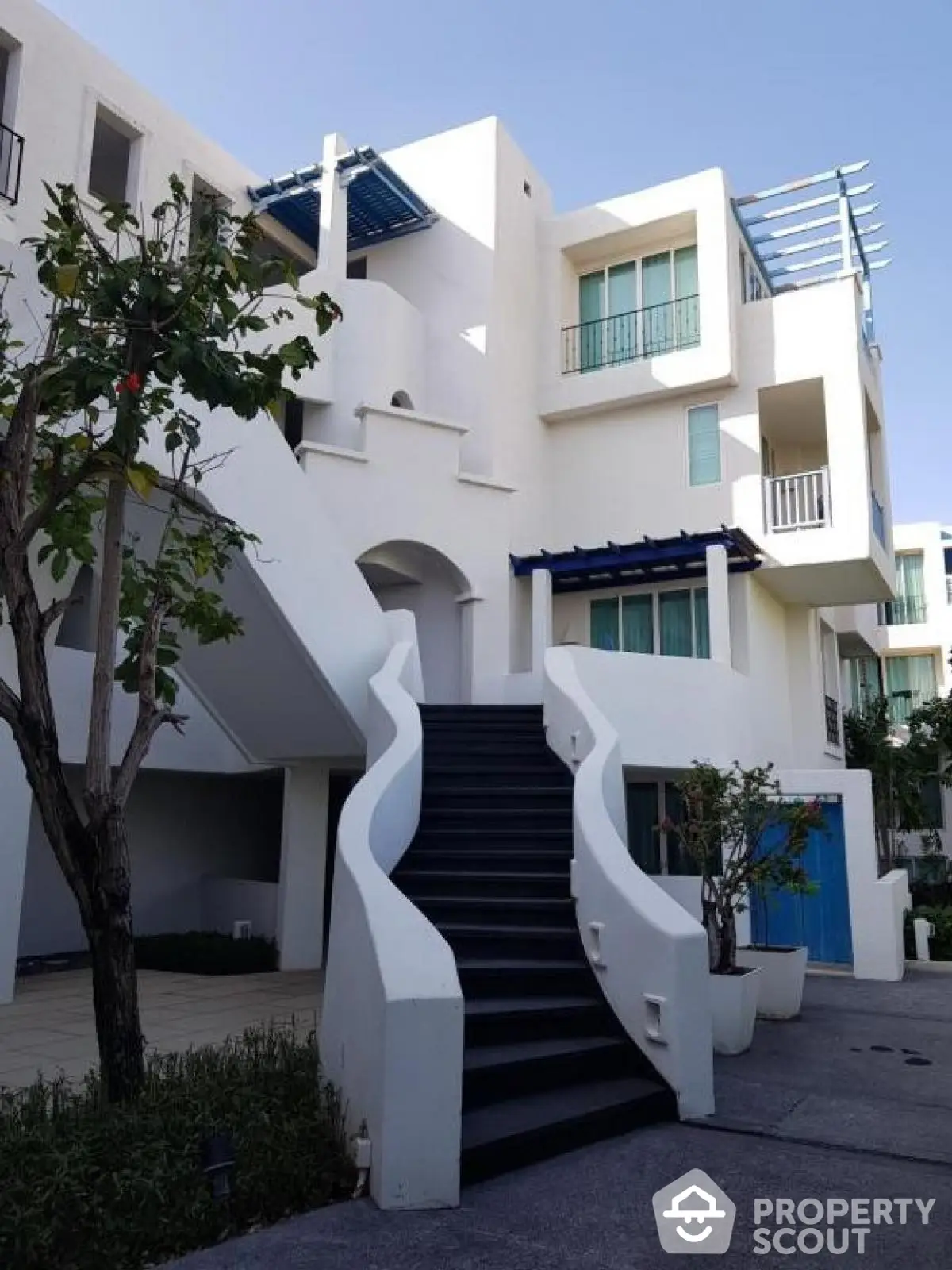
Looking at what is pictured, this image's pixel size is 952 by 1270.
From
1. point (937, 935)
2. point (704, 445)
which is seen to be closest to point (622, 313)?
point (704, 445)

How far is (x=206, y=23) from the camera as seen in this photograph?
9.55 m

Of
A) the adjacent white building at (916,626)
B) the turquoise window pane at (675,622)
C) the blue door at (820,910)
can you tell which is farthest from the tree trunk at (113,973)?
the adjacent white building at (916,626)

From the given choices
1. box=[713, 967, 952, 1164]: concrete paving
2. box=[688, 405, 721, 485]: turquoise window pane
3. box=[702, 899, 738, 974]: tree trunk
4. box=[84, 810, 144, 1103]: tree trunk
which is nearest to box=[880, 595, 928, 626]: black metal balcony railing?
box=[688, 405, 721, 485]: turquoise window pane

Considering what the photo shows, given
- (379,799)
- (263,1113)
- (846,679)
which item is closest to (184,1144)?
(263,1113)

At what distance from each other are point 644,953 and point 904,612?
2483 centimetres

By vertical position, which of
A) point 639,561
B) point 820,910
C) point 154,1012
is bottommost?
point 154,1012

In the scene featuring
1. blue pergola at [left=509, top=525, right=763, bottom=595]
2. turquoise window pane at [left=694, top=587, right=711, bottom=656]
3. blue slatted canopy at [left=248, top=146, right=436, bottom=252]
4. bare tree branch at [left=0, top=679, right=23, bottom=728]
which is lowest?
bare tree branch at [left=0, top=679, right=23, bottom=728]

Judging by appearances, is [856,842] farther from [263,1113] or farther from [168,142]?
[168,142]

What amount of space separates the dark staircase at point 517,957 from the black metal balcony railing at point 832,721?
961 centimetres

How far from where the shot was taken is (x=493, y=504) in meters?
15.4

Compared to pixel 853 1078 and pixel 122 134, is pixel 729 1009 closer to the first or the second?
pixel 853 1078

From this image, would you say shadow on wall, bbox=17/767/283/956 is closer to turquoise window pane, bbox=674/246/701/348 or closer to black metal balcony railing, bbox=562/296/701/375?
black metal balcony railing, bbox=562/296/701/375

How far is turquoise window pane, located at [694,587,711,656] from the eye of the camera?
15.0m

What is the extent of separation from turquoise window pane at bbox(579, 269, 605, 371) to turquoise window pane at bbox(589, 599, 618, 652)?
4311 mm
